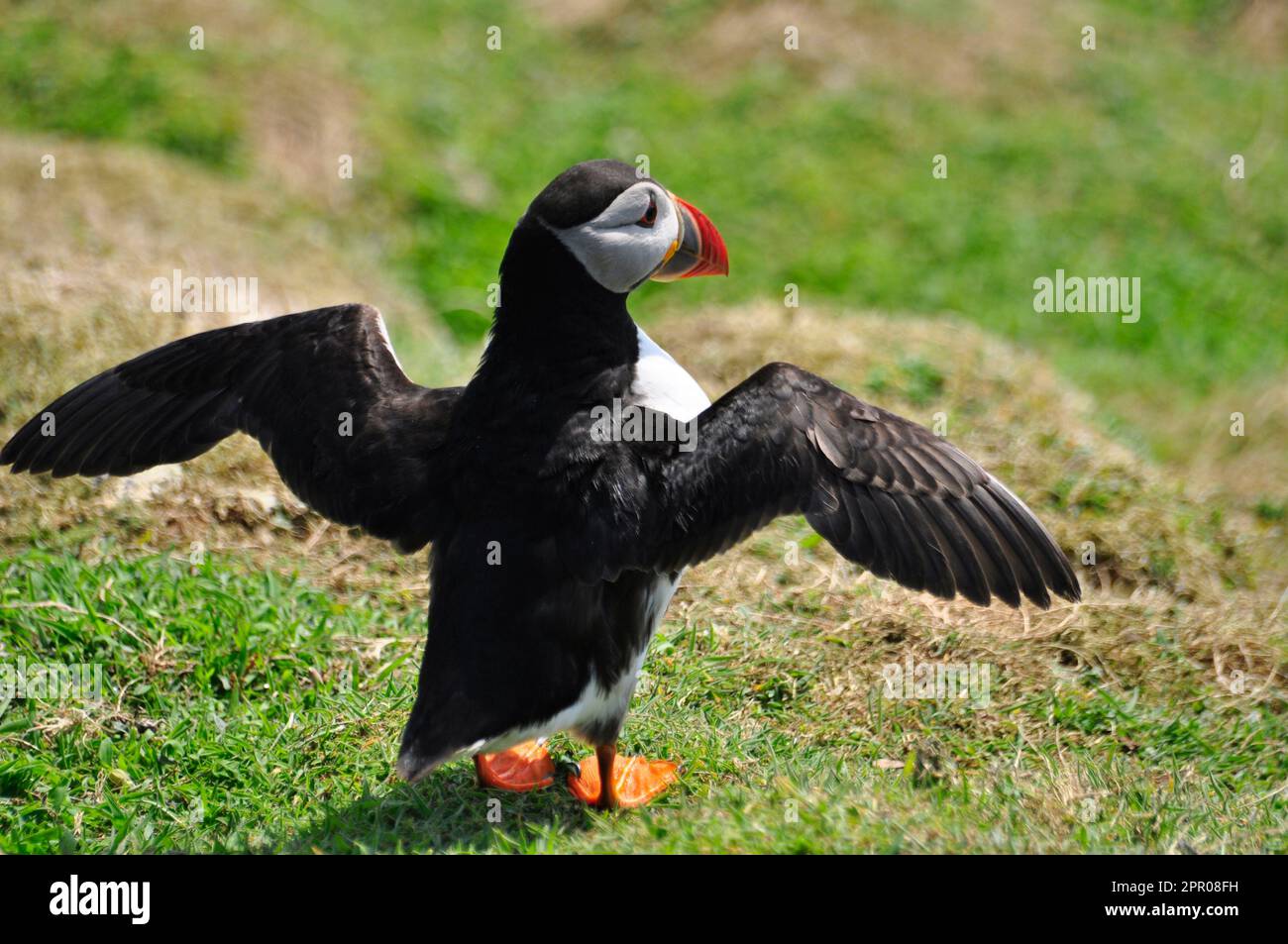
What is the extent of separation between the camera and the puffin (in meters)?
3.75

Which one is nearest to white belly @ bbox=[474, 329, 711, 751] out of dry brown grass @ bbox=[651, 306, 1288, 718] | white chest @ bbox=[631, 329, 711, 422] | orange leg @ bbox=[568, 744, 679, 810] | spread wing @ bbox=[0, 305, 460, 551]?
white chest @ bbox=[631, 329, 711, 422]

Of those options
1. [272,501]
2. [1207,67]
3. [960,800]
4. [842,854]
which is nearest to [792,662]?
[960,800]

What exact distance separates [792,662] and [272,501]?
222 cm

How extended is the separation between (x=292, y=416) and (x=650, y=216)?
4.13 ft

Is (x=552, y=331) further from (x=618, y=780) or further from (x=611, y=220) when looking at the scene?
(x=618, y=780)

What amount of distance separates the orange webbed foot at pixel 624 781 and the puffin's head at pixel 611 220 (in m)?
1.38

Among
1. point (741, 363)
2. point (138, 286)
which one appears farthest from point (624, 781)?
point (138, 286)

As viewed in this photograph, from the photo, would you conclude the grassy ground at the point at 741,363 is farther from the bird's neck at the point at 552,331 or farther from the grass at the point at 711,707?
the bird's neck at the point at 552,331

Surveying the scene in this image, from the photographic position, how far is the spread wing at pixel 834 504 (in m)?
3.77

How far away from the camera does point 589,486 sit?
383 centimetres

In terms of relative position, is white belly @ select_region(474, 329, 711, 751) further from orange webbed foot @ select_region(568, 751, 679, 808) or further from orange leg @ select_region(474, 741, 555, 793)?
orange leg @ select_region(474, 741, 555, 793)

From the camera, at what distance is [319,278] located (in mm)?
8320

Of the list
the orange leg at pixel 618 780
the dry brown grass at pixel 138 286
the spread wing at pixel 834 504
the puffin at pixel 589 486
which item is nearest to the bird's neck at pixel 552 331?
the puffin at pixel 589 486

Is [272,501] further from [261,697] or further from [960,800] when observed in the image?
[960,800]
